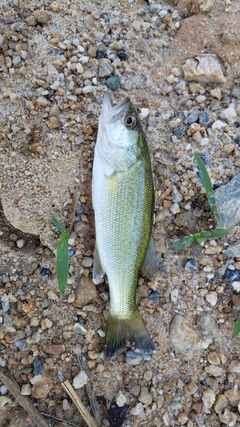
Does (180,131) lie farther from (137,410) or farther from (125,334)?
(137,410)

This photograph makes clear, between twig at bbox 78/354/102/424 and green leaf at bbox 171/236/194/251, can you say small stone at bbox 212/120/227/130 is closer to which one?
green leaf at bbox 171/236/194/251

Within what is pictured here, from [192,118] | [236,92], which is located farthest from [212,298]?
[236,92]

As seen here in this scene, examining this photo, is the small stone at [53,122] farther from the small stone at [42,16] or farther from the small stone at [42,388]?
the small stone at [42,388]

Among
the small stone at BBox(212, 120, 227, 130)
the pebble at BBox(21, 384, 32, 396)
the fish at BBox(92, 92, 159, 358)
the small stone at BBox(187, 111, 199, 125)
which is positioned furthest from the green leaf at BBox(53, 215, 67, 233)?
the small stone at BBox(212, 120, 227, 130)

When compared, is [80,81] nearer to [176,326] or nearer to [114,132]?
[114,132]

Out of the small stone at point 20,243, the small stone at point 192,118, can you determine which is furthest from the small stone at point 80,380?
the small stone at point 192,118

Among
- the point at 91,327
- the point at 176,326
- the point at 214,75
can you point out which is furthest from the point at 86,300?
the point at 214,75
